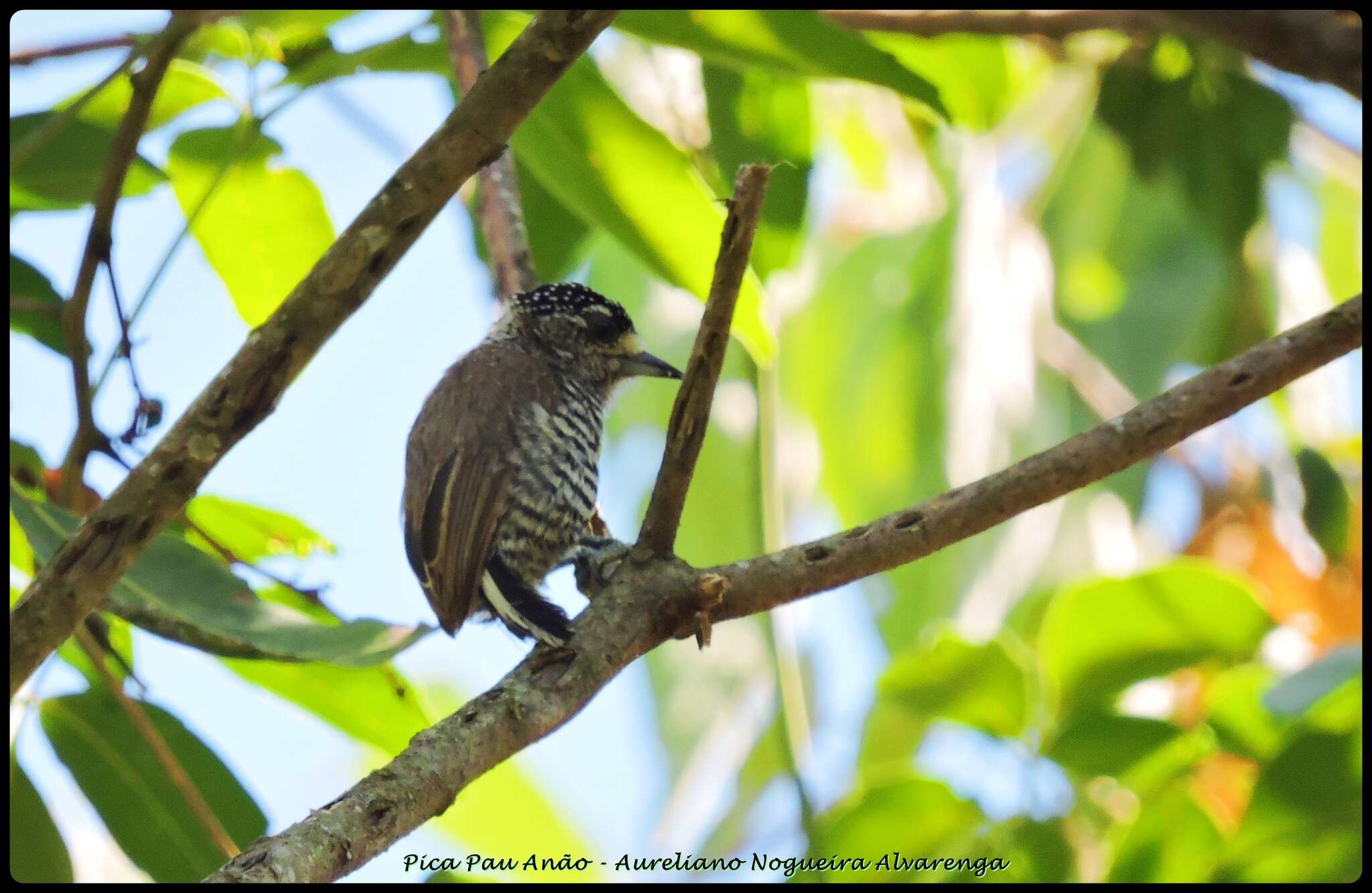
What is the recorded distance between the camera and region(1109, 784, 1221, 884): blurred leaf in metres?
2.98

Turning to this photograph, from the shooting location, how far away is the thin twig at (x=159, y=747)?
105 inches

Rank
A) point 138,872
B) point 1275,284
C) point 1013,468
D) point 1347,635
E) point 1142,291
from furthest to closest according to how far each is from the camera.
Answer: point 1275,284
point 1142,291
point 1347,635
point 138,872
point 1013,468

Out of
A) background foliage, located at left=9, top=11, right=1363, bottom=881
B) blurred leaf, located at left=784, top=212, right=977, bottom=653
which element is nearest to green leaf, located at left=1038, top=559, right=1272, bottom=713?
background foliage, located at left=9, top=11, right=1363, bottom=881

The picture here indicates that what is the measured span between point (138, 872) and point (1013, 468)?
2208mm

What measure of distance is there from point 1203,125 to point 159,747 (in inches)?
152

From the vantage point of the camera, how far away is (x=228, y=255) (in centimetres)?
319

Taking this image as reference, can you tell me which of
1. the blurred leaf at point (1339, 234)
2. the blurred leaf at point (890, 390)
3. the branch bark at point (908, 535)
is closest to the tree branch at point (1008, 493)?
the branch bark at point (908, 535)

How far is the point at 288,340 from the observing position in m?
1.95

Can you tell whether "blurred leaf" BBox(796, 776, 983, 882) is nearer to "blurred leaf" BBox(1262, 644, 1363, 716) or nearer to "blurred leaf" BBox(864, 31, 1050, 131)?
"blurred leaf" BBox(1262, 644, 1363, 716)

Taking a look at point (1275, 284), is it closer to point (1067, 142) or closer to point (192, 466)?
point (1067, 142)

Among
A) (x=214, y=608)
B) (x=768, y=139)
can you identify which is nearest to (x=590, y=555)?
(x=768, y=139)

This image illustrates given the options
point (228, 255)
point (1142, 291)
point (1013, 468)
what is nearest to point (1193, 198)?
point (1142, 291)

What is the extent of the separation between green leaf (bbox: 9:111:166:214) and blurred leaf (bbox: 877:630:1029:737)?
2.16 m

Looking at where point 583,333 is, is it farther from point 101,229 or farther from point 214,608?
point 214,608
